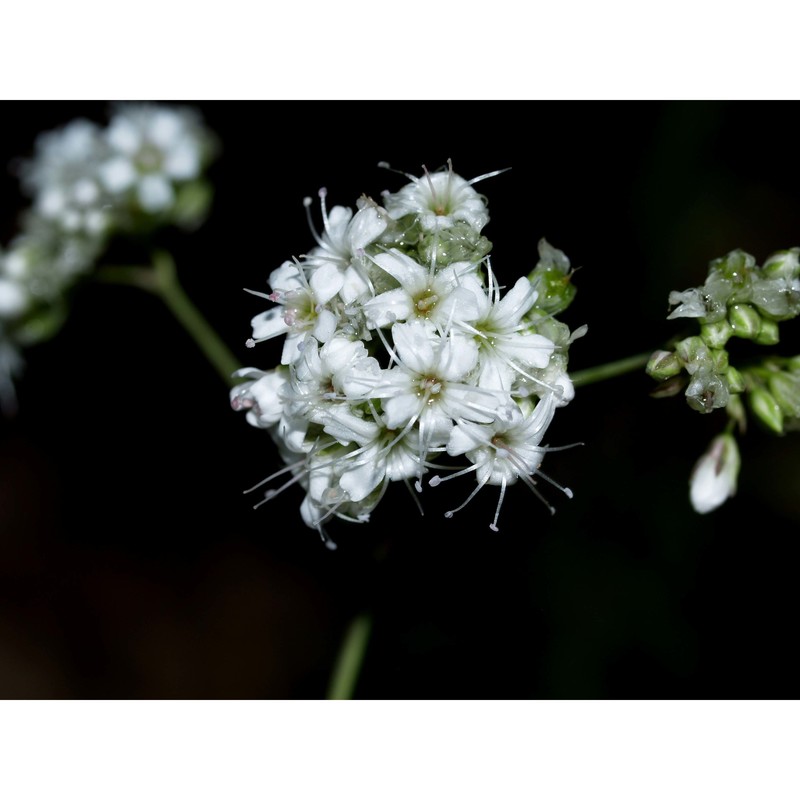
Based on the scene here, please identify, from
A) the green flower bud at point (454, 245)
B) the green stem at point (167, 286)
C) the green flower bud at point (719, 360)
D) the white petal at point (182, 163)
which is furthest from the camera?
the white petal at point (182, 163)

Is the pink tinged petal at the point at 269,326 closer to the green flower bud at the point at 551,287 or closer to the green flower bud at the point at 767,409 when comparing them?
the green flower bud at the point at 551,287

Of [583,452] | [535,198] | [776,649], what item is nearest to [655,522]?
[583,452]

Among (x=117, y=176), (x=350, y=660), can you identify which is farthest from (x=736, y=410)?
(x=117, y=176)

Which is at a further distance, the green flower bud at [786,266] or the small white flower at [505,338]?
the green flower bud at [786,266]

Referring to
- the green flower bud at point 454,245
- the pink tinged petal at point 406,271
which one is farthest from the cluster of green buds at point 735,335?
the pink tinged petal at point 406,271

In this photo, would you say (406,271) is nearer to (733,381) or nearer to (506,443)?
(506,443)

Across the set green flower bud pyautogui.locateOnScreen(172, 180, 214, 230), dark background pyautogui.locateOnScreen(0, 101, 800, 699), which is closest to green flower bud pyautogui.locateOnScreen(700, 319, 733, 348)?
dark background pyautogui.locateOnScreen(0, 101, 800, 699)
